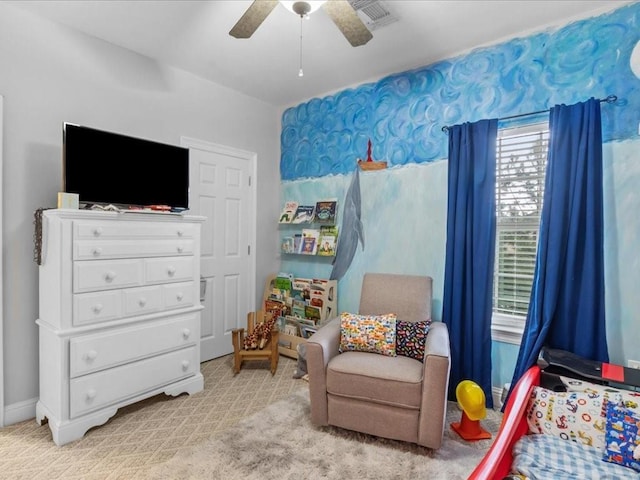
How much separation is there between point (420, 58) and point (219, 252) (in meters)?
2.49

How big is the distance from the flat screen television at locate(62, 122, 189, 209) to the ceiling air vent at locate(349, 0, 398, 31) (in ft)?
5.29

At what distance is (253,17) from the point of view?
70.0 inches

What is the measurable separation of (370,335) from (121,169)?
2.06m

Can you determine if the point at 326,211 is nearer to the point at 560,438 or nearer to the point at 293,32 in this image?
the point at 293,32

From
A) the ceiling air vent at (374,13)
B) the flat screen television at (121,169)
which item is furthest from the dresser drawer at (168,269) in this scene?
the ceiling air vent at (374,13)

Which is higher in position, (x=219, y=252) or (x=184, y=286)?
(x=219, y=252)

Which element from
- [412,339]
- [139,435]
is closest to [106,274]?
[139,435]

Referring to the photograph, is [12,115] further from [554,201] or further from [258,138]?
[554,201]

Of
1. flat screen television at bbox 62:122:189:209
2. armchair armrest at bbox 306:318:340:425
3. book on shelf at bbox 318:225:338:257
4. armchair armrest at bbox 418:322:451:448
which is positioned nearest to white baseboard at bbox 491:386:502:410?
armchair armrest at bbox 418:322:451:448

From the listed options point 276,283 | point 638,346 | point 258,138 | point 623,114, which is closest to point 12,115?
point 258,138

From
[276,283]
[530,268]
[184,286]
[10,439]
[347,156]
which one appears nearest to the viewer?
[10,439]

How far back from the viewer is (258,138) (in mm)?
3824

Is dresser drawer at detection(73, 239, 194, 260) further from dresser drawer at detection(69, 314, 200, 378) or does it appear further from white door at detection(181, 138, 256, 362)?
white door at detection(181, 138, 256, 362)

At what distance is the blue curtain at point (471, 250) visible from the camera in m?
2.53
